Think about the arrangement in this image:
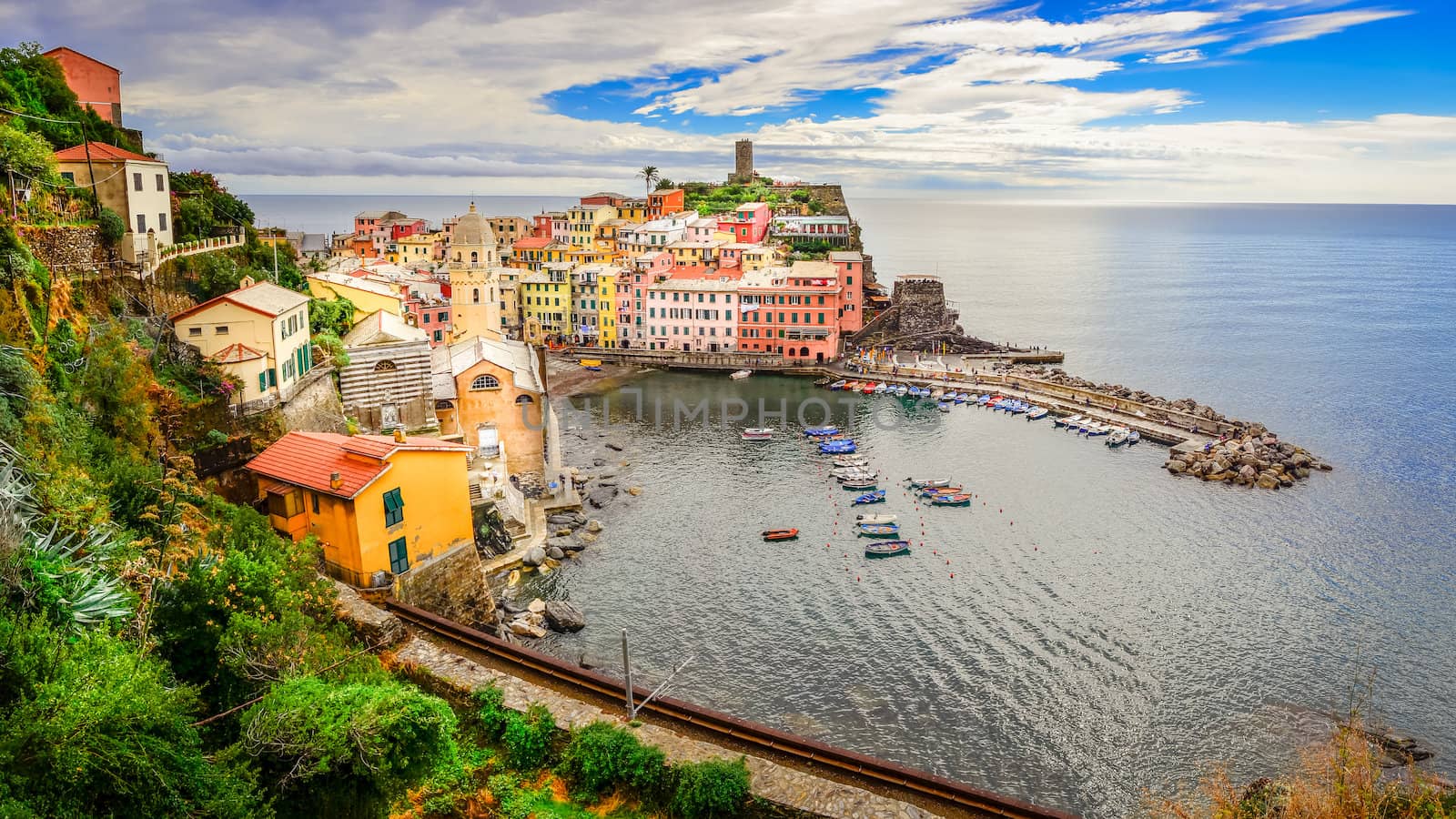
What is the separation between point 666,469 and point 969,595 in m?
21.2

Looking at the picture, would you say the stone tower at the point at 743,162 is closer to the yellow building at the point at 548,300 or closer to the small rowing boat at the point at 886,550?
the yellow building at the point at 548,300

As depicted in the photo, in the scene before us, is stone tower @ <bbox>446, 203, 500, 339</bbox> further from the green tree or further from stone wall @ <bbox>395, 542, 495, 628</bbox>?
the green tree

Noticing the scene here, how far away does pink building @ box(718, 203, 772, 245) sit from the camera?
103625 mm

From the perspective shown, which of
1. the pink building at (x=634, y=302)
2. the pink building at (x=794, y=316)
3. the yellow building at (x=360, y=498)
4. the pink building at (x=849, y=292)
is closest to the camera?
the yellow building at (x=360, y=498)

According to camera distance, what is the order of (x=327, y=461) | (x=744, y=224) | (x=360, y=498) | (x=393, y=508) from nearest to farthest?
(x=360, y=498)
(x=327, y=461)
(x=393, y=508)
(x=744, y=224)

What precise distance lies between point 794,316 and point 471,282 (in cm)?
3500

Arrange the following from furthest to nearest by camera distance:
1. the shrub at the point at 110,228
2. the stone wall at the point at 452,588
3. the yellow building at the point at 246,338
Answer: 1. the shrub at the point at 110,228
2. the yellow building at the point at 246,338
3. the stone wall at the point at 452,588

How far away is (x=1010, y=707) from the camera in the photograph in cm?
2716

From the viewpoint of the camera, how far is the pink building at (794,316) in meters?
78.9

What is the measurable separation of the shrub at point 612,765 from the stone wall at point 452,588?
10.5 metres

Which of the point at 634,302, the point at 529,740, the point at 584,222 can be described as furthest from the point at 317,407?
the point at 584,222

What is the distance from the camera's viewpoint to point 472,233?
2115 inches

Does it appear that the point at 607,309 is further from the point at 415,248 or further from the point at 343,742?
the point at 343,742

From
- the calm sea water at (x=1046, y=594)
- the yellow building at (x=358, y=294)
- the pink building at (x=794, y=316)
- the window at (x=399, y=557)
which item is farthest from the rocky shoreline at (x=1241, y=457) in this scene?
the yellow building at (x=358, y=294)
